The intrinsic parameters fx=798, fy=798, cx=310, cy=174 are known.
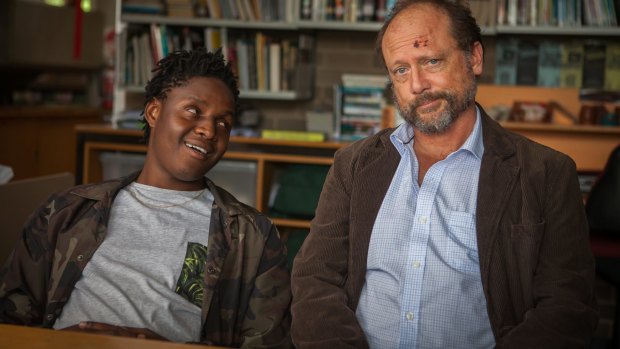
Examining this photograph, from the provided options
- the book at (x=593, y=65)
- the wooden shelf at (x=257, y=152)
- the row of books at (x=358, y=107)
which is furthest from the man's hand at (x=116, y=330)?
the book at (x=593, y=65)

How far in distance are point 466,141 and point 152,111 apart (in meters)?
0.77

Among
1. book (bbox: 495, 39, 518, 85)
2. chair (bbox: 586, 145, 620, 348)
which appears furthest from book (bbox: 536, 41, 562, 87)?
chair (bbox: 586, 145, 620, 348)

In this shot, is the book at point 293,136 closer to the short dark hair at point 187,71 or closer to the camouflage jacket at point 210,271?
the short dark hair at point 187,71

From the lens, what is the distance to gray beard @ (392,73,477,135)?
1.72m

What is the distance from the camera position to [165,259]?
5.64ft

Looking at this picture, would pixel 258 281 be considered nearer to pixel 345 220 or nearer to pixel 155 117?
pixel 345 220

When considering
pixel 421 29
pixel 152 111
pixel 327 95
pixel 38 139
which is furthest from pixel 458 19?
pixel 38 139

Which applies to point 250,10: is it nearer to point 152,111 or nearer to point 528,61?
point 528,61

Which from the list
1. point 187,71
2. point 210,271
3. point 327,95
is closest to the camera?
point 210,271

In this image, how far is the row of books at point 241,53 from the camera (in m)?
4.35

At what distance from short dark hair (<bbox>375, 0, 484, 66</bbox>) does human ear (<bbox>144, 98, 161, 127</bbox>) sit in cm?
59

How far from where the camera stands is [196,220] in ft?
5.88

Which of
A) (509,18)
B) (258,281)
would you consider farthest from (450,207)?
(509,18)

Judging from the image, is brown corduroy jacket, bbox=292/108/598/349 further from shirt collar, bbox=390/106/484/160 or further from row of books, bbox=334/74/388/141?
row of books, bbox=334/74/388/141
